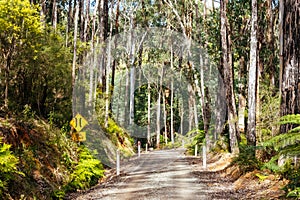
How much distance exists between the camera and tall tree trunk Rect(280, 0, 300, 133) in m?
8.47

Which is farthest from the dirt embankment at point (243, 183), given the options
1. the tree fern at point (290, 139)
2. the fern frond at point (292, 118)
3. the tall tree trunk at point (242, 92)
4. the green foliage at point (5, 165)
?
the tall tree trunk at point (242, 92)

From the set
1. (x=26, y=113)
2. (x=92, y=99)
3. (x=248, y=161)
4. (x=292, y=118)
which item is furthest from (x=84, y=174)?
(x=92, y=99)

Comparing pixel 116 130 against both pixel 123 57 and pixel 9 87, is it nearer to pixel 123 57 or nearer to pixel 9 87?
pixel 9 87

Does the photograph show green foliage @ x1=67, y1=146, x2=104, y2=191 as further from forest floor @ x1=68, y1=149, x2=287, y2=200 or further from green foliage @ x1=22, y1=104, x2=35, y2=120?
green foliage @ x1=22, y1=104, x2=35, y2=120

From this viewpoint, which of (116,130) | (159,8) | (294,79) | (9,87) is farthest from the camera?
(159,8)

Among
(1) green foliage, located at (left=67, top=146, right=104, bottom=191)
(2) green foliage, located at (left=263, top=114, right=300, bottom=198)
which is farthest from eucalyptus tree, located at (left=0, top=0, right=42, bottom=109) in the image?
(2) green foliage, located at (left=263, top=114, right=300, bottom=198)

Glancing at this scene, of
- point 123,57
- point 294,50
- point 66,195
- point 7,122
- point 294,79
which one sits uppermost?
point 123,57

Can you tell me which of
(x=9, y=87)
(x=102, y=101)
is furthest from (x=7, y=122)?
(x=102, y=101)

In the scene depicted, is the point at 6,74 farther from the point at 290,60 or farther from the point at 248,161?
the point at 290,60

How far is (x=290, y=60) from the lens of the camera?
859 centimetres

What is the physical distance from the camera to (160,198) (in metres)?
10.1

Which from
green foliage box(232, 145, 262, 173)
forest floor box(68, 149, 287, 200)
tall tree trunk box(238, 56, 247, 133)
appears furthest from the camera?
tall tree trunk box(238, 56, 247, 133)

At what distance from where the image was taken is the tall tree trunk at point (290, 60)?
8.47m

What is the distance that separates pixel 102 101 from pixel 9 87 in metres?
10.3
